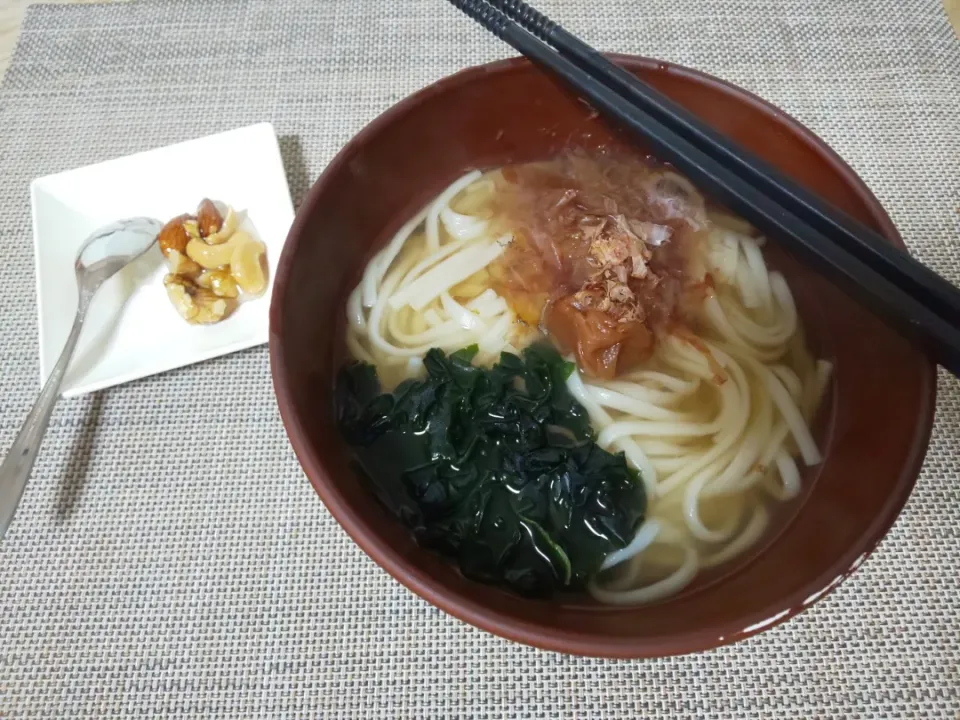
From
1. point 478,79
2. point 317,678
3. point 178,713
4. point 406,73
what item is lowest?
point 178,713

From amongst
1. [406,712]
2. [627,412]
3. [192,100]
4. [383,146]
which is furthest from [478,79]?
[406,712]

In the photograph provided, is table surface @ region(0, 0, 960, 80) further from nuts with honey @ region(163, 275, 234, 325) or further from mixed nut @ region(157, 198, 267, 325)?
nuts with honey @ region(163, 275, 234, 325)

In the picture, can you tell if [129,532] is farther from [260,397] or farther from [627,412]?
[627,412]

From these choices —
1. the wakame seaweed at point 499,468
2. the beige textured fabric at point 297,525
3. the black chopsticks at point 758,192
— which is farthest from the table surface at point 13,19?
the wakame seaweed at point 499,468

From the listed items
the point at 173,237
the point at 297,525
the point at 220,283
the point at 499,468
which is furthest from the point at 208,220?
the point at 499,468

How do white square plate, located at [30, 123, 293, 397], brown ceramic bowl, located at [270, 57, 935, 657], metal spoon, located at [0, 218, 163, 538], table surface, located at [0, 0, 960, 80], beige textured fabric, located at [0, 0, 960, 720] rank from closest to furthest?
1. brown ceramic bowl, located at [270, 57, 935, 657]
2. beige textured fabric, located at [0, 0, 960, 720]
3. metal spoon, located at [0, 218, 163, 538]
4. white square plate, located at [30, 123, 293, 397]
5. table surface, located at [0, 0, 960, 80]

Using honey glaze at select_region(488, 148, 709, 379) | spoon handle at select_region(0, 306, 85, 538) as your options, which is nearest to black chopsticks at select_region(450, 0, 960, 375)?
honey glaze at select_region(488, 148, 709, 379)

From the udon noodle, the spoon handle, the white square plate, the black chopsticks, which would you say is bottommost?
the spoon handle
